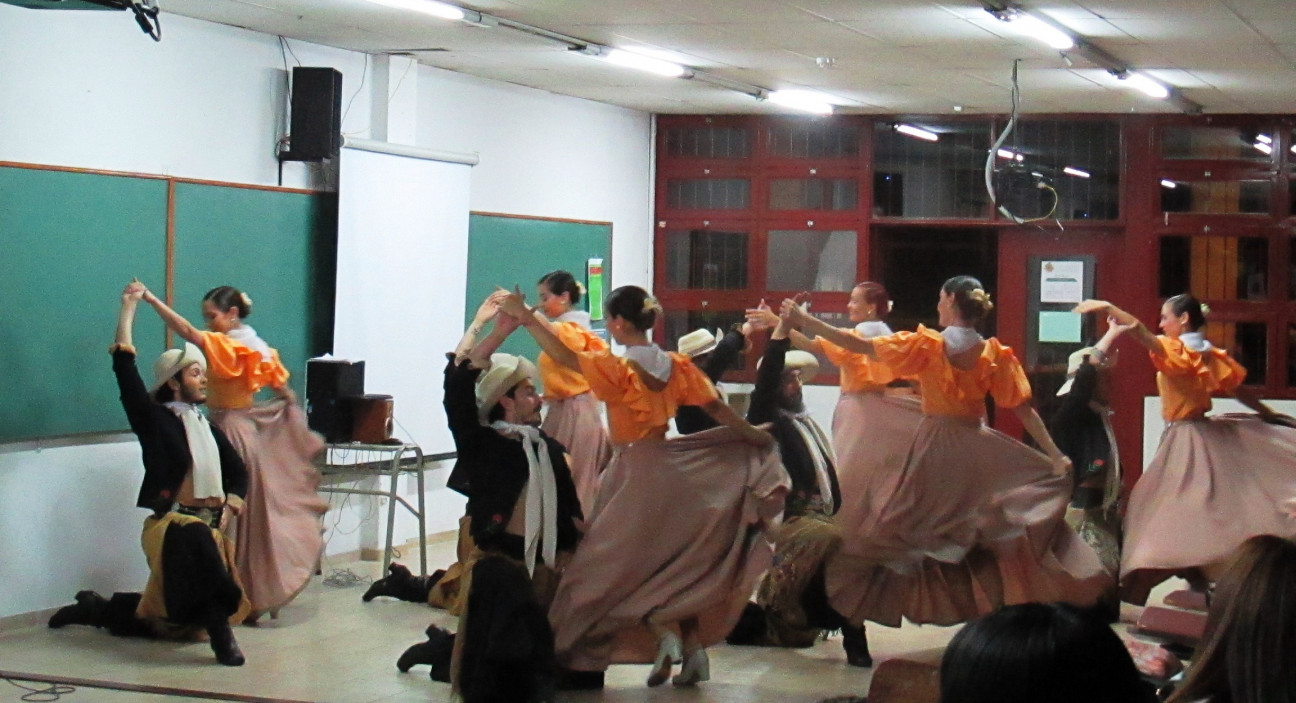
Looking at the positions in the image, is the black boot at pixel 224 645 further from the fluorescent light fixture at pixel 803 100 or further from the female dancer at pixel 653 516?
the fluorescent light fixture at pixel 803 100

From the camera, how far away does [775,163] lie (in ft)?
36.9

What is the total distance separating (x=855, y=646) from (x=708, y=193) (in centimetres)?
549

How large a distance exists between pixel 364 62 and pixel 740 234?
345 centimetres

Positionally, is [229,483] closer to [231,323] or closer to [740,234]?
[231,323]

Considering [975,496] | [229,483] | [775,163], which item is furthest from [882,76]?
→ [229,483]

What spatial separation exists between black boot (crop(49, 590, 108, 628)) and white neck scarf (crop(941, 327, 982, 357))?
11.8 feet

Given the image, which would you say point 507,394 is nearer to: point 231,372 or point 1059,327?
point 231,372

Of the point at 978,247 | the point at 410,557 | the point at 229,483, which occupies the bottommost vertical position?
the point at 410,557

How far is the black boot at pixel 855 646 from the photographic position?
6.45 m

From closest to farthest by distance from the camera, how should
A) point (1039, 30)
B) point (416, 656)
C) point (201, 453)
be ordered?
1. point (416, 656)
2. point (201, 453)
3. point (1039, 30)

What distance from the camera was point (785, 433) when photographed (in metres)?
7.07

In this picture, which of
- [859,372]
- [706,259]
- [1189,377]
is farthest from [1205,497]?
[706,259]

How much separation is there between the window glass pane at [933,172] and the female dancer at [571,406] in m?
3.91

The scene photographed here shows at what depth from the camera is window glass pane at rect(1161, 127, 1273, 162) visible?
1061cm
